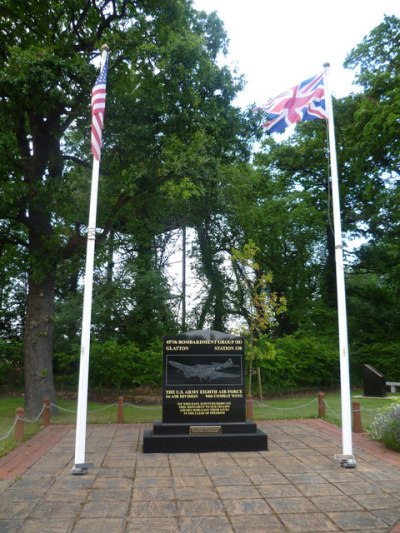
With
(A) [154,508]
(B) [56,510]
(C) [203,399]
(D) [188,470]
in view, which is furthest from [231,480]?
(C) [203,399]

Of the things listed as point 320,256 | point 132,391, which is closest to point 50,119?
point 132,391

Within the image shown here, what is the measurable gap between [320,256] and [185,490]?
26.3 m

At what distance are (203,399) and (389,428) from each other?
372 centimetres

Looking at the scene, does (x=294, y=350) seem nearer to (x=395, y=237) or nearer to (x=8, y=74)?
(x=395, y=237)

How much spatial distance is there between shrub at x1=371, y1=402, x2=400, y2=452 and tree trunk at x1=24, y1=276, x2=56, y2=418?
31.6 ft

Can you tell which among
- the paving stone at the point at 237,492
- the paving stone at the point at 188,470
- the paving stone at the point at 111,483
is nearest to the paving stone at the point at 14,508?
the paving stone at the point at 111,483

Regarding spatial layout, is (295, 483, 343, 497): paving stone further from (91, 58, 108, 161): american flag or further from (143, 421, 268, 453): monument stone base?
(91, 58, 108, 161): american flag

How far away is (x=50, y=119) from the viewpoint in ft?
49.5

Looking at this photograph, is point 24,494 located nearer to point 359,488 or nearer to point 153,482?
point 153,482

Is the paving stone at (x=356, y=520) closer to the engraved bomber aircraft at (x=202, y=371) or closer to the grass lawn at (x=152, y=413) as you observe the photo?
the engraved bomber aircraft at (x=202, y=371)

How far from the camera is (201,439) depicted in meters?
9.41

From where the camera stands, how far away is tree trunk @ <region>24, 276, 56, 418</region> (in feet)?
48.2

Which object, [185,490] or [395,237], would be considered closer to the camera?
[185,490]

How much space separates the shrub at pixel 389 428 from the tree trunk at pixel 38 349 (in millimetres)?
9632
